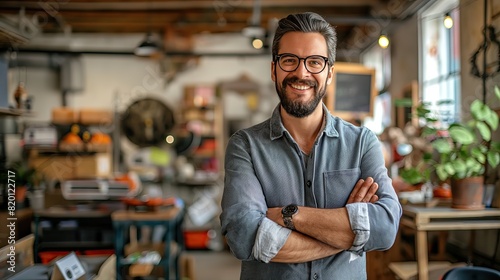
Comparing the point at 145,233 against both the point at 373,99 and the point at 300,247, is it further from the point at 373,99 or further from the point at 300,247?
the point at 300,247

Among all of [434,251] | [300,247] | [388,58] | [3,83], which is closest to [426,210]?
[434,251]

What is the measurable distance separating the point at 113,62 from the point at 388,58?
192 inches

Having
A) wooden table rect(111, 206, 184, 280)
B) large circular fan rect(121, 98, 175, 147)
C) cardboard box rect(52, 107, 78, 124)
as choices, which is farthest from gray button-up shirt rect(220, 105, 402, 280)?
large circular fan rect(121, 98, 175, 147)

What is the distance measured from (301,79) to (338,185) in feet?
1.28

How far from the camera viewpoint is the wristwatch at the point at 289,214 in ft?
5.33

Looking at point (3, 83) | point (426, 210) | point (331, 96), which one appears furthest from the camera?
point (331, 96)

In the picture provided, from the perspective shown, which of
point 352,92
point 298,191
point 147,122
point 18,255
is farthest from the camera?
point 147,122

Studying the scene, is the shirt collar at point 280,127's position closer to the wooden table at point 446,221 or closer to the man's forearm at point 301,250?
the man's forearm at point 301,250

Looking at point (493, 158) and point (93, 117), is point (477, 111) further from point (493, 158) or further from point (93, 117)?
point (93, 117)

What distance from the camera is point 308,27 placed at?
167 centimetres

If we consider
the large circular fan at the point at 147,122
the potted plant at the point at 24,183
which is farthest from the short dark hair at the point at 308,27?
the large circular fan at the point at 147,122

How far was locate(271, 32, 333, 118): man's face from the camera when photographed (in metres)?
1.65

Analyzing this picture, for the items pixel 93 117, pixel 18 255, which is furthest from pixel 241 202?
pixel 93 117

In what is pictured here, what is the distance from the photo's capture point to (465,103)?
13.1 feet
